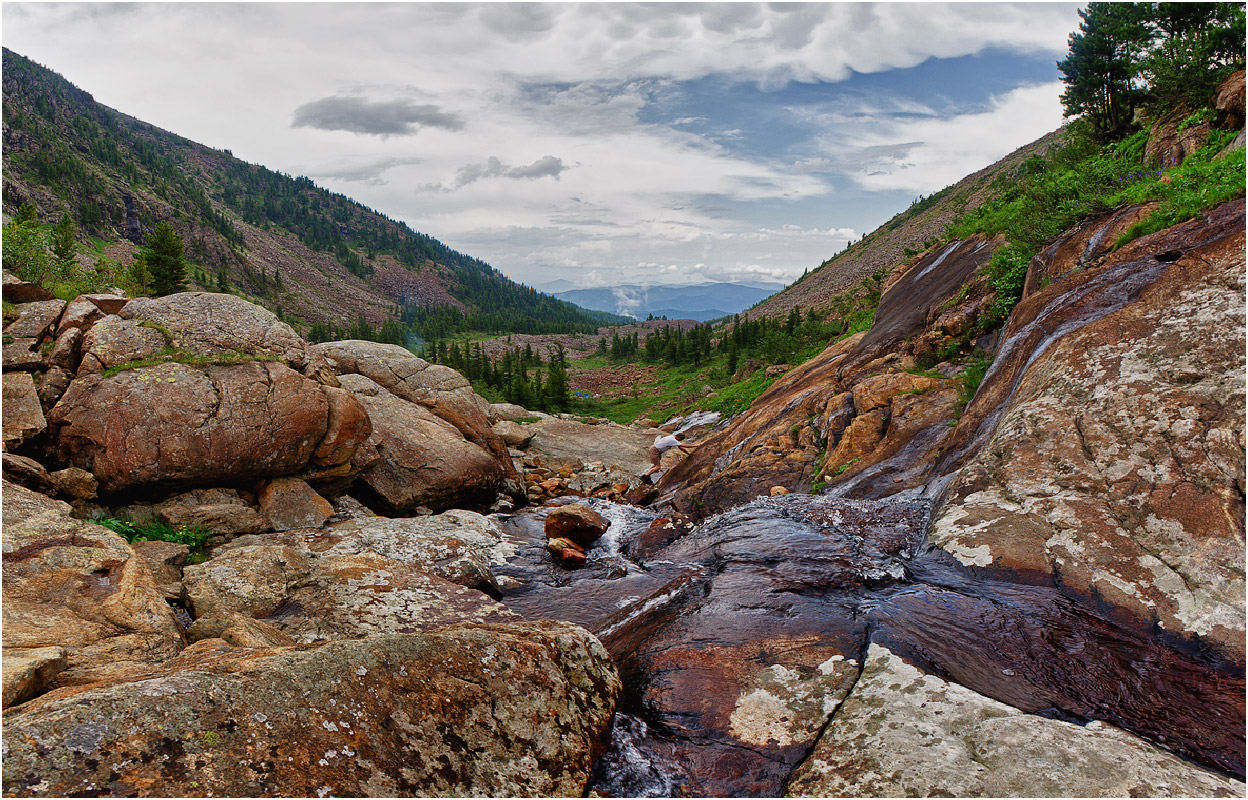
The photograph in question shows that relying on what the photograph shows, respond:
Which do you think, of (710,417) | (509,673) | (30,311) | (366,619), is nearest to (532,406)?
(710,417)

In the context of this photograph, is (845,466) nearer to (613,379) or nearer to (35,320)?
(35,320)

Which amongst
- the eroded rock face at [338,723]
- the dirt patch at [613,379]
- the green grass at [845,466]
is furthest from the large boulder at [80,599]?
the dirt patch at [613,379]

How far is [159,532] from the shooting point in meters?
13.1

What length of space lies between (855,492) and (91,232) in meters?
239

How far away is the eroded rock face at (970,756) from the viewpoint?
4668 mm

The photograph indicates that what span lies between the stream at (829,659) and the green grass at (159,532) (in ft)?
28.9

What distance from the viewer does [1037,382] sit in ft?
36.9

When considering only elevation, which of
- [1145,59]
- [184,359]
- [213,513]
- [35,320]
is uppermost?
[1145,59]

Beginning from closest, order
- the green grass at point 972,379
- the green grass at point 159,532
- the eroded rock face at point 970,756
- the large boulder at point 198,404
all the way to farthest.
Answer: the eroded rock face at point 970,756, the green grass at point 159,532, the large boulder at point 198,404, the green grass at point 972,379

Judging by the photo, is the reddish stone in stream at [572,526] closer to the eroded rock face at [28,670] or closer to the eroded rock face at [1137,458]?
the eroded rock face at [1137,458]

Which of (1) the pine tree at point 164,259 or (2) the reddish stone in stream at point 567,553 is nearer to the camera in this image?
(2) the reddish stone in stream at point 567,553

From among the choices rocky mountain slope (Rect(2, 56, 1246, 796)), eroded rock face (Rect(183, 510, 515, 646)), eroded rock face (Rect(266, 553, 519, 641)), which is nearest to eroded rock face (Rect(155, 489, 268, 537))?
rocky mountain slope (Rect(2, 56, 1246, 796))

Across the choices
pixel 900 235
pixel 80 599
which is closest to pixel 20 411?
pixel 80 599

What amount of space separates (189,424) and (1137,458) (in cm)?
2032
